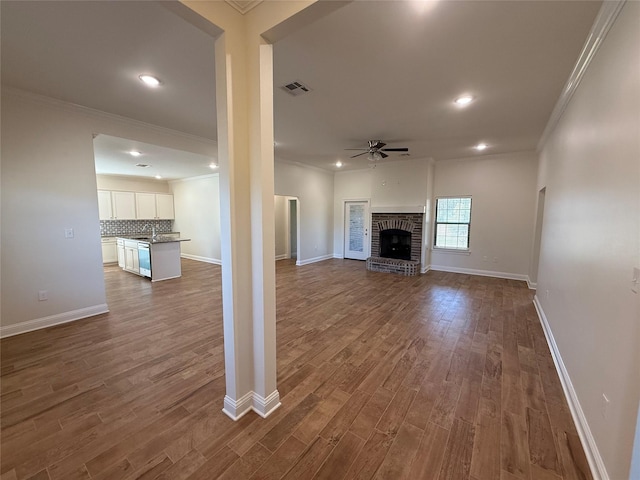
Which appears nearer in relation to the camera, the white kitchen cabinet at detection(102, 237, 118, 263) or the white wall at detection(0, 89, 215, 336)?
the white wall at detection(0, 89, 215, 336)

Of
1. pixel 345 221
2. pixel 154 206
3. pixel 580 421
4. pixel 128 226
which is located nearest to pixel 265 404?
pixel 580 421

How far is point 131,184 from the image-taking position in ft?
25.9

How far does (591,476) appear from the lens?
4.71 ft

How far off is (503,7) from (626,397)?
2.41m

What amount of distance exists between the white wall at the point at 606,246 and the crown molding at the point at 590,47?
6cm

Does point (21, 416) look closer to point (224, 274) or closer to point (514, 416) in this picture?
point (224, 274)

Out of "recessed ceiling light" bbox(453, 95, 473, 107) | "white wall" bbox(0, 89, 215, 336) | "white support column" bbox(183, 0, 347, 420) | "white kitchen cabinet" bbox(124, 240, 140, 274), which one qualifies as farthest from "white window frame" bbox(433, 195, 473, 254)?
"white kitchen cabinet" bbox(124, 240, 140, 274)

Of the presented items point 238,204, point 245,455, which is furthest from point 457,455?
point 238,204

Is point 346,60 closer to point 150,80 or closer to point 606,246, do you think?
point 150,80

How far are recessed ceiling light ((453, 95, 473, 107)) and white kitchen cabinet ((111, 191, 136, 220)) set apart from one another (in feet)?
28.1

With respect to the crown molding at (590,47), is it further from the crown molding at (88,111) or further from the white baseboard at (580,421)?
Result: the crown molding at (88,111)

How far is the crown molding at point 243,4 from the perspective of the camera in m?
1.65

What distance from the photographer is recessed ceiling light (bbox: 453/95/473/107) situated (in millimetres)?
3029

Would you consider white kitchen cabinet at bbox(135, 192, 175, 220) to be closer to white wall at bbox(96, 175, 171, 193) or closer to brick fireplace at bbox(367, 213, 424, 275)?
white wall at bbox(96, 175, 171, 193)
